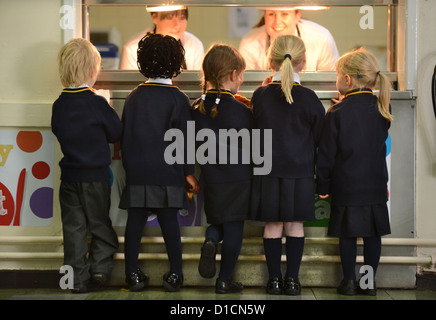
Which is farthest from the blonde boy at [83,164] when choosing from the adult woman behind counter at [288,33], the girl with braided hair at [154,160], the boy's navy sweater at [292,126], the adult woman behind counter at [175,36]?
the adult woman behind counter at [288,33]

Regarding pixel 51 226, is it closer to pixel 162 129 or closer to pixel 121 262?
pixel 121 262

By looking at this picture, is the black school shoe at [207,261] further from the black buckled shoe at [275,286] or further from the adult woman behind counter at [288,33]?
the adult woman behind counter at [288,33]

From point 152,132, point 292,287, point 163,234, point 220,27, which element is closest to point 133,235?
point 163,234

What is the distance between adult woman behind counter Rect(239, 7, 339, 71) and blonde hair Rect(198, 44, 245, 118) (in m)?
1.10

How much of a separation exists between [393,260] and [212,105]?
117 cm

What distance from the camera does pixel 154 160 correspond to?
9.50ft

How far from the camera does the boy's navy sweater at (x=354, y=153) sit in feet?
9.46

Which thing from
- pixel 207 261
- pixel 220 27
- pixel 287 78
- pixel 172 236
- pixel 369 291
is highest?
pixel 220 27

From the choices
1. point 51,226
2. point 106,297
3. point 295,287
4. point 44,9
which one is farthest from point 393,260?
point 44,9

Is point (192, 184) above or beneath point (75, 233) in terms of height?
above

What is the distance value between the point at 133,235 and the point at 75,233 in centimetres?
27

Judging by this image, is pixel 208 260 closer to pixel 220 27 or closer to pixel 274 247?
pixel 274 247

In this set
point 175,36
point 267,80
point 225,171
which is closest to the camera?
point 225,171

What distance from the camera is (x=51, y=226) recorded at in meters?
3.19
